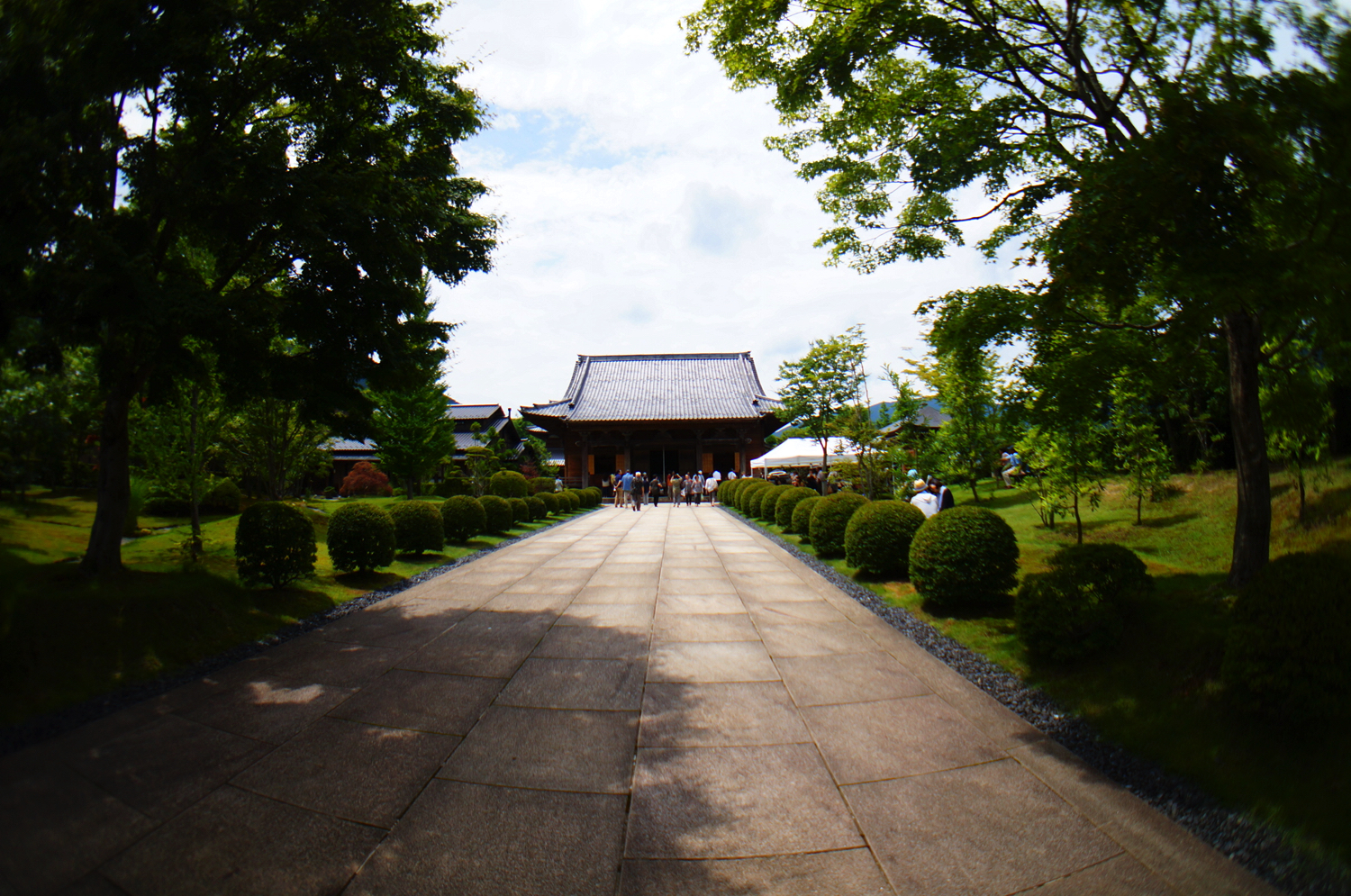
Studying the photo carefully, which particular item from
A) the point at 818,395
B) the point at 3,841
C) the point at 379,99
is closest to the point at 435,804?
the point at 3,841

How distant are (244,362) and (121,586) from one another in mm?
2546

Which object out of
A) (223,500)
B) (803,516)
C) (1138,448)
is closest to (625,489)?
(223,500)

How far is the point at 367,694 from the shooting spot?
451 cm

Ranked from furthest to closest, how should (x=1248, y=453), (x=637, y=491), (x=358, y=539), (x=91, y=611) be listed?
(x=637, y=491)
(x=358, y=539)
(x=91, y=611)
(x=1248, y=453)

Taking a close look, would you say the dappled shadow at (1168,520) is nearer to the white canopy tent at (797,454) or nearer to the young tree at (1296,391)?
the young tree at (1296,391)

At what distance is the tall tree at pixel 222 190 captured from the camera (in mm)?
4797

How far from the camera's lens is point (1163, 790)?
10.5ft

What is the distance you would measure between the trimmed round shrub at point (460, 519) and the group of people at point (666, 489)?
11963 millimetres

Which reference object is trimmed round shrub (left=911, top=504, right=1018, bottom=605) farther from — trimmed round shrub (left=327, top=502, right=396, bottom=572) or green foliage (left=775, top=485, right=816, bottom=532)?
trimmed round shrub (left=327, top=502, right=396, bottom=572)

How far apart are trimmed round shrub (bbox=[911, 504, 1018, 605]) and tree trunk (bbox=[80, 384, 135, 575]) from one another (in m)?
8.71

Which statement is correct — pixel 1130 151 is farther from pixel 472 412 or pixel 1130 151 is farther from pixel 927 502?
pixel 472 412

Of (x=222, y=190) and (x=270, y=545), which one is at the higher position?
(x=222, y=190)

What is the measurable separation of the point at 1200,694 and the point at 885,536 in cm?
454

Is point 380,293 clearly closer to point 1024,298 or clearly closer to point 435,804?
point 435,804
